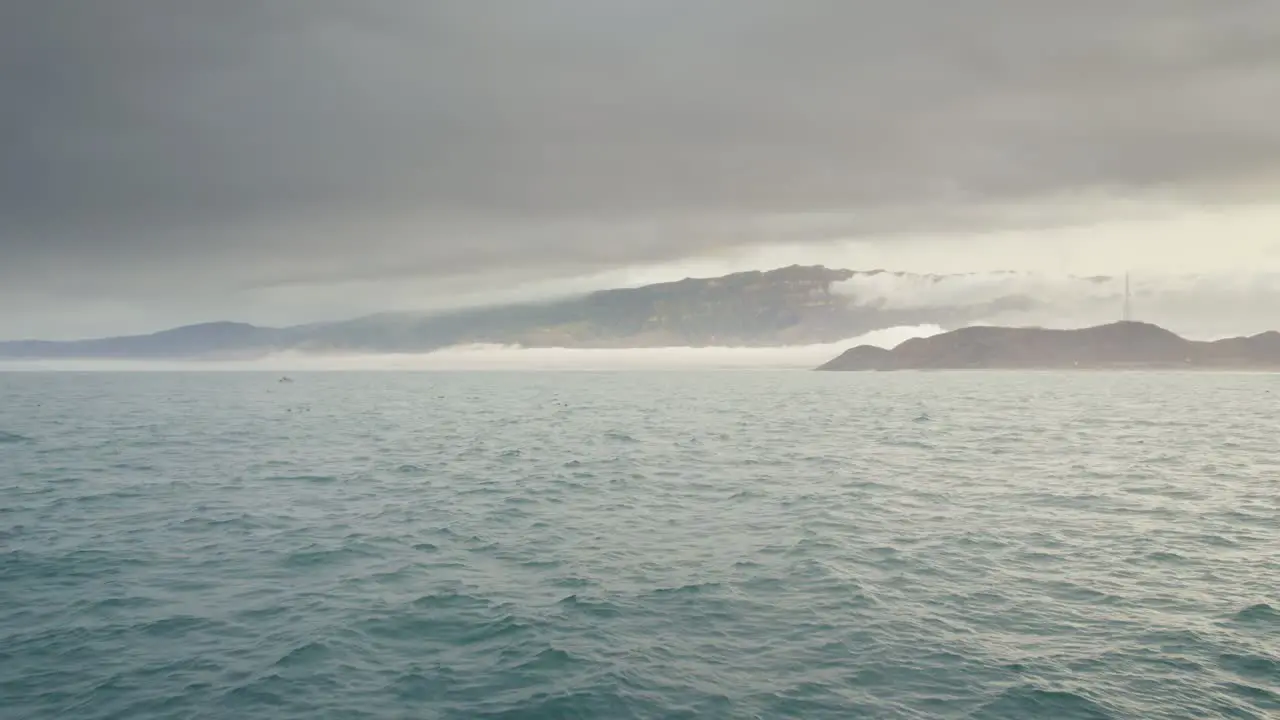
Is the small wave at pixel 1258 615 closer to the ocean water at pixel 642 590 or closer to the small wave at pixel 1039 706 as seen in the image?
the ocean water at pixel 642 590

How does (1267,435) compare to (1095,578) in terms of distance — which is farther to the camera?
(1267,435)

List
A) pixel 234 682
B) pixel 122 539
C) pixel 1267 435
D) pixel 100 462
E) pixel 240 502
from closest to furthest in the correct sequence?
pixel 234 682 → pixel 122 539 → pixel 240 502 → pixel 100 462 → pixel 1267 435

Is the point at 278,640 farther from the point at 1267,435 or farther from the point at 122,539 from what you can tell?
the point at 1267,435

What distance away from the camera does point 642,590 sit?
2448 cm

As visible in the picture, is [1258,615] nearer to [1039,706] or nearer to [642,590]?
[1039,706]

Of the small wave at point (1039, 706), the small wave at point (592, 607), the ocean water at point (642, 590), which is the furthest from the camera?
the small wave at point (592, 607)

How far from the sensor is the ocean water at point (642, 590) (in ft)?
56.1

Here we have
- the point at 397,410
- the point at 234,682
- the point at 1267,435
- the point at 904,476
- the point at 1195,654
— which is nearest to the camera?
the point at 234,682

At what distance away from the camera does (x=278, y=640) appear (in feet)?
Result: 66.2

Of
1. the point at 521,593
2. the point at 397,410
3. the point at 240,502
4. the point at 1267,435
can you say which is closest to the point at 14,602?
the point at 521,593

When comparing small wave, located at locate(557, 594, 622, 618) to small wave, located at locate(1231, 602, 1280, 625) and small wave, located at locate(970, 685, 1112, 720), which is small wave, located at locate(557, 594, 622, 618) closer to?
small wave, located at locate(970, 685, 1112, 720)

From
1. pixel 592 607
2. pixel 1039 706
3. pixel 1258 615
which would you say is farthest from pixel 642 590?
pixel 1258 615

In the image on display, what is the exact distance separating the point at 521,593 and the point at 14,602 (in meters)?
15.3

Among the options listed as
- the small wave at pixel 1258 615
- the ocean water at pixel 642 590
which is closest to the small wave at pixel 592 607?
the ocean water at pixel 642 590
